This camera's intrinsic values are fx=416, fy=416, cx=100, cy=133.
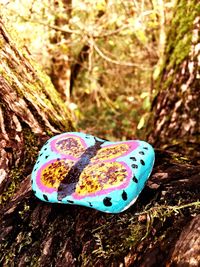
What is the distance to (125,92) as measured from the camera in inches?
307

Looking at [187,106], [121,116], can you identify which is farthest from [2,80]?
[121,116]

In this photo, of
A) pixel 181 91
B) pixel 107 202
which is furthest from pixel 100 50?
pixel 107 202

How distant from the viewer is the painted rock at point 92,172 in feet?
4.54

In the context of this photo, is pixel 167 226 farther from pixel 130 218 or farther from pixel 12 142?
pixel 12 142

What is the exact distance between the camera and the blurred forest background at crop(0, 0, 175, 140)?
4480 millimetres

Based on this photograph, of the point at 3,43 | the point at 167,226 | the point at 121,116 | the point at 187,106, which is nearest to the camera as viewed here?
the point at 167,226

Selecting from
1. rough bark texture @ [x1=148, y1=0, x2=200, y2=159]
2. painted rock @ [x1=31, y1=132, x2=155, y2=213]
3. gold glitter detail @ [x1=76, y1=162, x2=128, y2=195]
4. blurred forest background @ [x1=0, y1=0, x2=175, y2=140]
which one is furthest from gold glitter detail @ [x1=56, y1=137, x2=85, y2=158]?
blurred forest background @ [x1=0, y1=0, x2=175, y2=140]

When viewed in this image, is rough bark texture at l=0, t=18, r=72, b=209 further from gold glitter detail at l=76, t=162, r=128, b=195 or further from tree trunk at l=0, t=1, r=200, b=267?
gold glitter detail at l=76, t=162, r=128, b=195

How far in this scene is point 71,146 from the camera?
165cm

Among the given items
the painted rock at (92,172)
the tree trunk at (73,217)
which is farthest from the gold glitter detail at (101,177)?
the tree trunk at (73,217)

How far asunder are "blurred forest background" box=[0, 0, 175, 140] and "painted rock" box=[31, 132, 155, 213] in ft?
5.79

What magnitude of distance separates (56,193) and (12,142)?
412mm

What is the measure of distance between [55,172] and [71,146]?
0.50ft

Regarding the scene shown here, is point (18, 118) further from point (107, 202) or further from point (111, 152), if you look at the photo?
point (107, 202)
